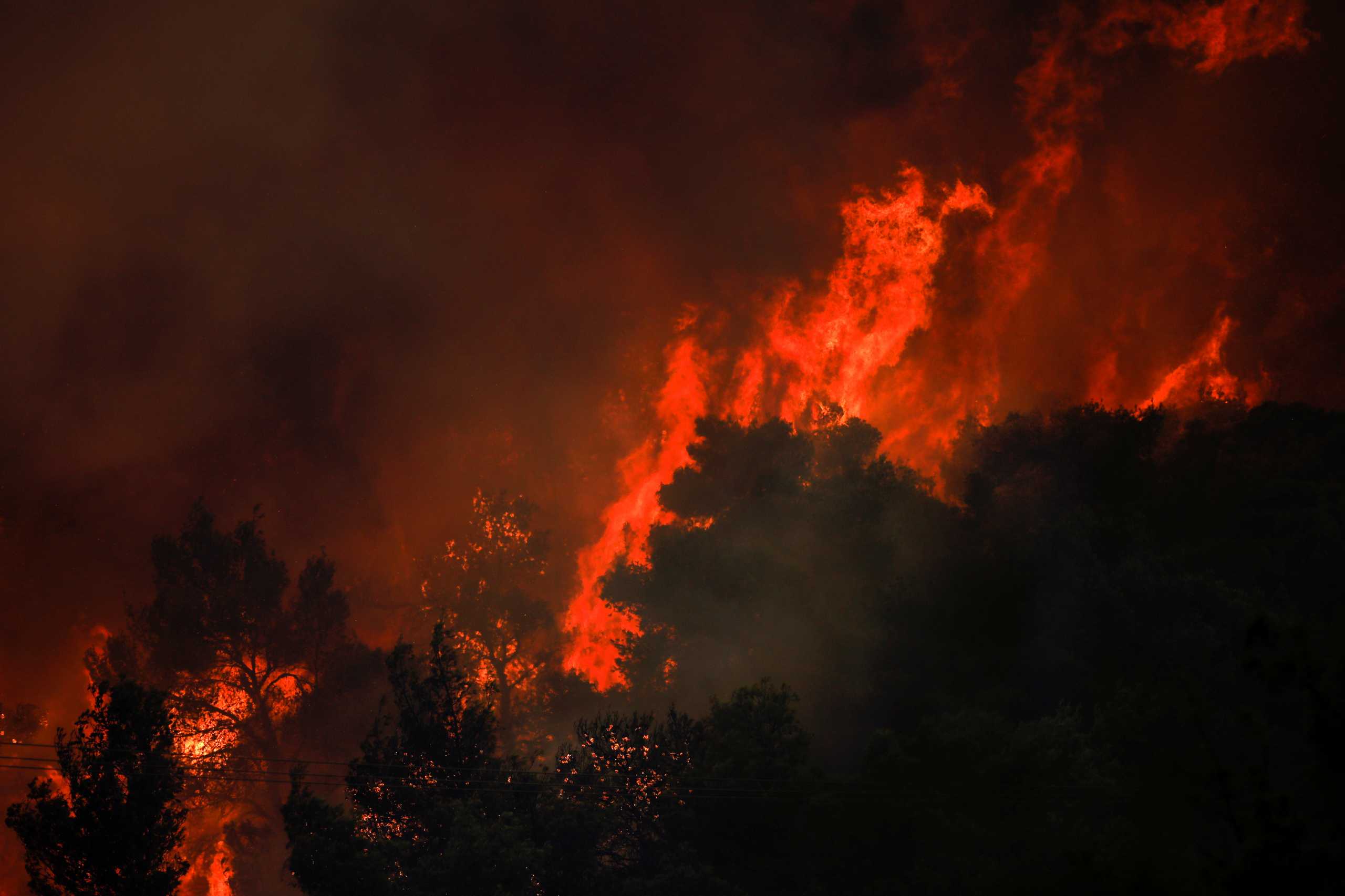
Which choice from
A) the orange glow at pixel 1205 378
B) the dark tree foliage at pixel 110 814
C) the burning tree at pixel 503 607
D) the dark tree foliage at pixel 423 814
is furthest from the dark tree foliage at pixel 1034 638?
the dark tree foliage at pixel 110 814

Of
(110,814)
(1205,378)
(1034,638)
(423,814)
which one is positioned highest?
(1205,378)

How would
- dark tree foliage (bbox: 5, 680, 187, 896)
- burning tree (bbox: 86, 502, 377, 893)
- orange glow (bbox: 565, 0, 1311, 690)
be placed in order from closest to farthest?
dark tree foliage (bbox: 5, 680, 187, 896)
burning tree (bbox: 86, 502, 377, 893)
orange glow (bbox: 565, 0, 1311, 690)

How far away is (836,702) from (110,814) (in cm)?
1657

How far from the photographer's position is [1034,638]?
23500mm

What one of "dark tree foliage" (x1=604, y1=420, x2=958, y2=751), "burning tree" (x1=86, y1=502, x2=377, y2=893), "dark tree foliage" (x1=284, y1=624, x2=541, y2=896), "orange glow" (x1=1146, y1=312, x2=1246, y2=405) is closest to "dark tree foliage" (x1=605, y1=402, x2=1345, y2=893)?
"dark tree foliage" (x1=604, y1=420, x2=958, y2=751)

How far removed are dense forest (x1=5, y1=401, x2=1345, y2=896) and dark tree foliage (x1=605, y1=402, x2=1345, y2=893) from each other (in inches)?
3.3

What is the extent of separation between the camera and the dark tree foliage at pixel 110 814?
19.7 meters

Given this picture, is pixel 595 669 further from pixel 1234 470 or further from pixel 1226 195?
pixel 1226 195

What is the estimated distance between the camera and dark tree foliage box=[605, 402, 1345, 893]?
14898mm

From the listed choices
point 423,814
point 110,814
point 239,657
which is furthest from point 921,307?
point 110,814

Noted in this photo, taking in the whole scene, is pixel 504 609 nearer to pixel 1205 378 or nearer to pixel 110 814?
pixel 110 814

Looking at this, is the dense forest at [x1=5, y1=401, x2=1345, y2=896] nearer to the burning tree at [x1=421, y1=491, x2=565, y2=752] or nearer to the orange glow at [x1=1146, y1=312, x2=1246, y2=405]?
the burning tree at [x1=421, y1=491, x2=565, y2=752]

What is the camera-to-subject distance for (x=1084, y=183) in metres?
37.6

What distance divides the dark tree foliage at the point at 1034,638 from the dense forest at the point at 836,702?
8 centimetres
